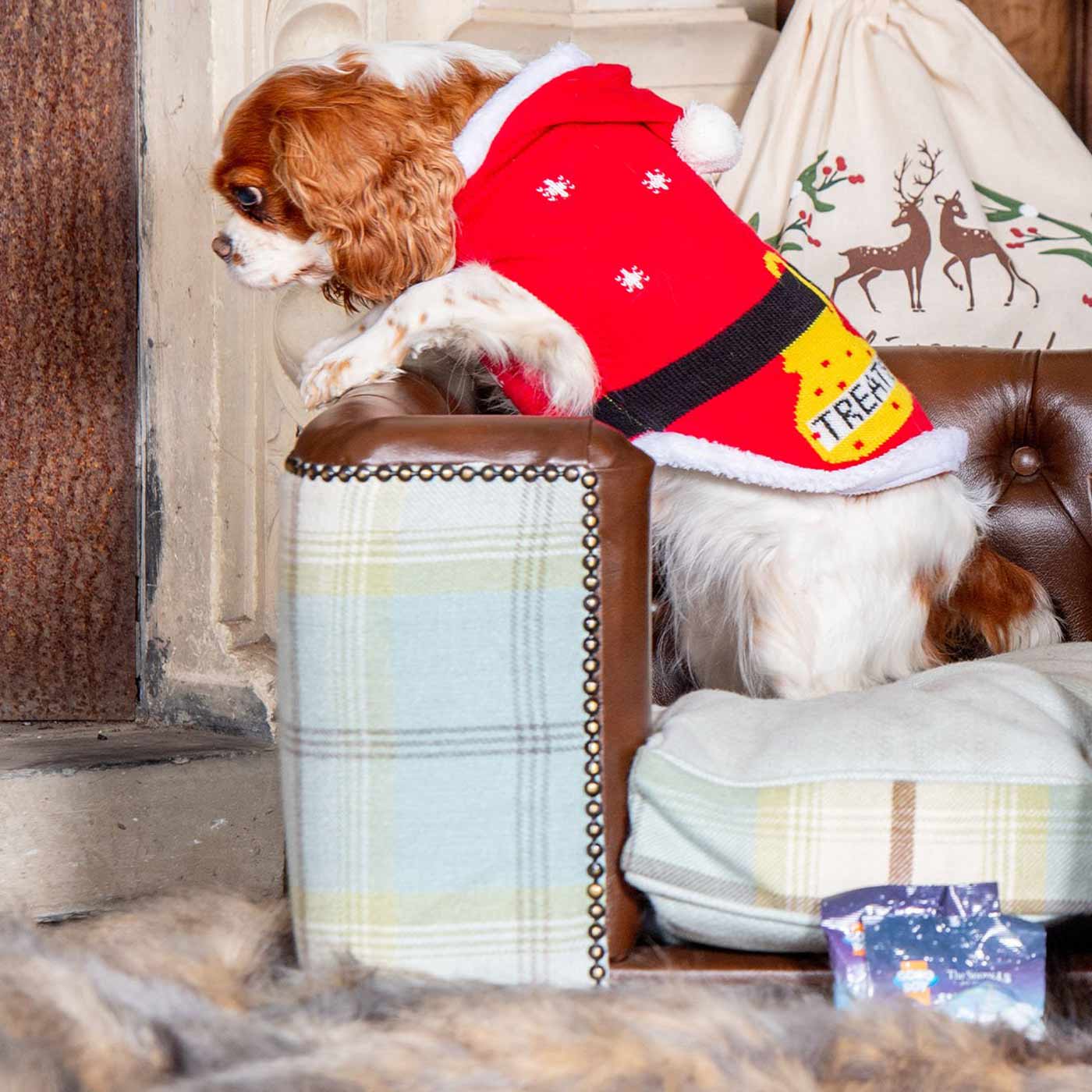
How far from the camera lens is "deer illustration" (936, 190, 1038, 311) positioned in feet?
A: 6.60

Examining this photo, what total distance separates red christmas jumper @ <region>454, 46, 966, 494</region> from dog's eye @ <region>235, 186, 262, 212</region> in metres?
0.21

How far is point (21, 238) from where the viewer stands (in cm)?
203

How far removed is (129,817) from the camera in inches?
72.7

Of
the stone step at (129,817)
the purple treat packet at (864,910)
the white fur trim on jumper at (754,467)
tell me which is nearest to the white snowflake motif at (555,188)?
the white fur trim on jumper at (754,467)

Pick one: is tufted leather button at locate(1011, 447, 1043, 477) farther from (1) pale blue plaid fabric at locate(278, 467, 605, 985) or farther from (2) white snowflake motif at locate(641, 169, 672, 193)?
(1) pale blue plaid fabric at locate(278, 467, 605, 985)

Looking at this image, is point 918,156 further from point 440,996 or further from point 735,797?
point 440,996

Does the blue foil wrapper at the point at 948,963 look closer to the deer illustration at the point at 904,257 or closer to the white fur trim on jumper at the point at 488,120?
the white fur trim on jumper at the point at 488,120

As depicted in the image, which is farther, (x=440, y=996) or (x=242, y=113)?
(x=242, y=113)

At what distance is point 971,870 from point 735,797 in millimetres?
173

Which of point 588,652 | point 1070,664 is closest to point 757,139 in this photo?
point 1070,664

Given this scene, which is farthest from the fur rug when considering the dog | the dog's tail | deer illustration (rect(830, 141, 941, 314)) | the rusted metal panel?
deer illustration (rect(830, 141, 941, 314))

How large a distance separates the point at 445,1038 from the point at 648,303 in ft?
2.37

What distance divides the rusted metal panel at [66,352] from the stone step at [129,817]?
163 mm

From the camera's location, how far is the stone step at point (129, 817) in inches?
70.2
